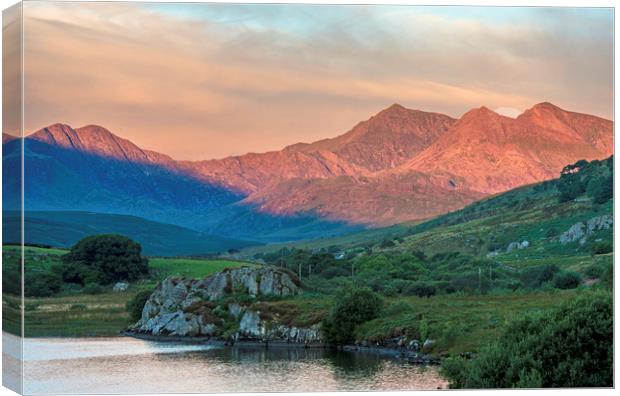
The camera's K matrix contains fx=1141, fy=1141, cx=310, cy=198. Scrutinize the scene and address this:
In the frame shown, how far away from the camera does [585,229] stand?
69.3 meters

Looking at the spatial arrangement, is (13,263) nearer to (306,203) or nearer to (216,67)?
(216,67)

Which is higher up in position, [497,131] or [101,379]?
[497,131]

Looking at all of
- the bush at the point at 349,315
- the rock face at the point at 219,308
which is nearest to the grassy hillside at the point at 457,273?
the bush at the point at 349,315

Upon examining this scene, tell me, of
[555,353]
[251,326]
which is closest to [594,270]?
[251,326]

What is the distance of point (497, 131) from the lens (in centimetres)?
9331

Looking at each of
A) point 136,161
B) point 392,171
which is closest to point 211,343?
point 136,161

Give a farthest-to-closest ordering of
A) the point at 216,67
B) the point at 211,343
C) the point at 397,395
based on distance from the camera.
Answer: the point at 211,343 < the point at 216,67 < the point at 397,395

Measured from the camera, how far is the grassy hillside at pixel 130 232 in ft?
276

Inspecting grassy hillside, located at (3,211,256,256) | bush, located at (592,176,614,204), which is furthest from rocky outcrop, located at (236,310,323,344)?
bush, located at (592,176,614,204)

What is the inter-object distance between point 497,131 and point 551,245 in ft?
74.5

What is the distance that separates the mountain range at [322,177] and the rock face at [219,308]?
44.7 ft

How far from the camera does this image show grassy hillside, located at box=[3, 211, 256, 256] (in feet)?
276

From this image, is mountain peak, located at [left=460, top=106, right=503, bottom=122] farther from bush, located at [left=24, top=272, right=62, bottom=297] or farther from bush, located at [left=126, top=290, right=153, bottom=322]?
bush, located at [left=24, top=272, right=62, bottom=297]

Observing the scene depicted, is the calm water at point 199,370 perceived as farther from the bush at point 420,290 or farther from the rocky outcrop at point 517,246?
the rocky outcrop at point 517,246
